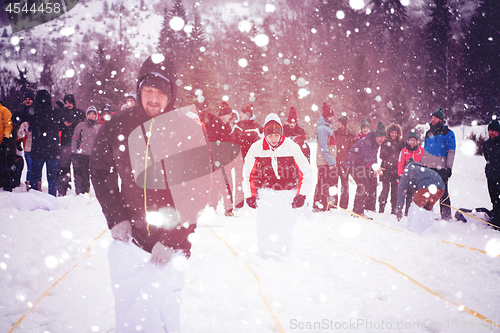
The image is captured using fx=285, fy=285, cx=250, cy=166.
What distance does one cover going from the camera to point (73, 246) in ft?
13.9

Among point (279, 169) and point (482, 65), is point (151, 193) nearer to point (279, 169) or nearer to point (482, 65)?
point (279, 169)

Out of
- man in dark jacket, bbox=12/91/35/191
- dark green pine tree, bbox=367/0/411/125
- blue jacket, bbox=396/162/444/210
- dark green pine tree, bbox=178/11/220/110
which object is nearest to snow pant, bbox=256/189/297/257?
blue jacket, bbox=396/162/444/210

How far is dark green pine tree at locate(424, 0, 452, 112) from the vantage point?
33.2 meters

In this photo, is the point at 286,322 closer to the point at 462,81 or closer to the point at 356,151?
the point at 356,151

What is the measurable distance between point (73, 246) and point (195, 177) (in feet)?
11.0

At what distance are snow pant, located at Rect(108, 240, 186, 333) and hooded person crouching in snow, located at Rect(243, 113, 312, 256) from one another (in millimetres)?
2219

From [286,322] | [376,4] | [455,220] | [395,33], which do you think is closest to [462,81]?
[395,33]

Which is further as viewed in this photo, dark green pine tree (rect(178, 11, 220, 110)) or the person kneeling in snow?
dark green pine tree (rect(178, 11, 220, 110))

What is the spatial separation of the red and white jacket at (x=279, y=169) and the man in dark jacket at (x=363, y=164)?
127 inches

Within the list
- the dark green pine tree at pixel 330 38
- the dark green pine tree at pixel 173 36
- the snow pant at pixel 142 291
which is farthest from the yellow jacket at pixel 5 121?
the dark green pine tree at pixel 330 38

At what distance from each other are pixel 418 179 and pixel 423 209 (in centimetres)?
62

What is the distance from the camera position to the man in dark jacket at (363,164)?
6762mm

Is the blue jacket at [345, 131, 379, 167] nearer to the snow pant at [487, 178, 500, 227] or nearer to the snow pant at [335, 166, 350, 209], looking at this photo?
the snow pant at [335, 166, 350, 209]

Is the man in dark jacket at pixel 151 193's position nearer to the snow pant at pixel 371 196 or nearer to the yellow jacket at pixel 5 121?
the snow pant at pixel 371 196
